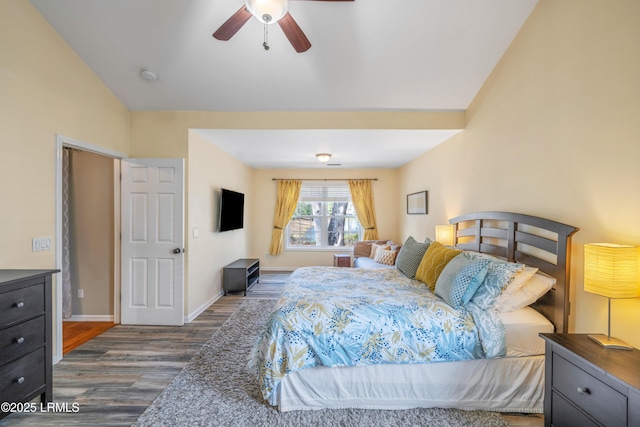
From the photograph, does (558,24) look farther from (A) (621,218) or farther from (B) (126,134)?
(B) (126,134)

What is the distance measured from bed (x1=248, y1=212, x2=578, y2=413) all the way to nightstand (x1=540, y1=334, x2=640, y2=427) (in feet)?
1.20

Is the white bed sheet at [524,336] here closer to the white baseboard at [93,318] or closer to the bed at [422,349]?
the bed at [422,349]

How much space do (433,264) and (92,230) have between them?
159 inches

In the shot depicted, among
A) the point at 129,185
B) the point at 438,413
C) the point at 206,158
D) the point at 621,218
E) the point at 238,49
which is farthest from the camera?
the point at 206,158

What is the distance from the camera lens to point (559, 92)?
2016 mm

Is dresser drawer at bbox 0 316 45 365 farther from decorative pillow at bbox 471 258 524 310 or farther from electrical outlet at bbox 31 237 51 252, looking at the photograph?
decorative pillow at bbox 471 258 524 310

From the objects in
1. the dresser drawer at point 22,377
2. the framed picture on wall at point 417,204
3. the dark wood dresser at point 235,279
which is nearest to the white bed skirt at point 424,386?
the dresser drawer at point 22,377

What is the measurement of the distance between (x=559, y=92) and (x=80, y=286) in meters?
5.34

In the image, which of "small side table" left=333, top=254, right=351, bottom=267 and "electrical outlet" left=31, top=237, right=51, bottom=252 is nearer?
"electrical outlet" left=31, top=237, right=51, bottom=252

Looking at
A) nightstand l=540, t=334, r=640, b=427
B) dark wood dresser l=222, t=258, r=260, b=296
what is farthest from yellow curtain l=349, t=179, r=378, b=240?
nightstand l=540, t=334, r=640, b=427

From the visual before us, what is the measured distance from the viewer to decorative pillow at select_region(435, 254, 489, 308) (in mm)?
2004

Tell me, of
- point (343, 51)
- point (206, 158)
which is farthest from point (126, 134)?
point (343, 51)

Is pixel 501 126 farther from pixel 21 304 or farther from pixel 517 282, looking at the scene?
pixel 21 304

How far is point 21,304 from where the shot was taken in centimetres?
175
